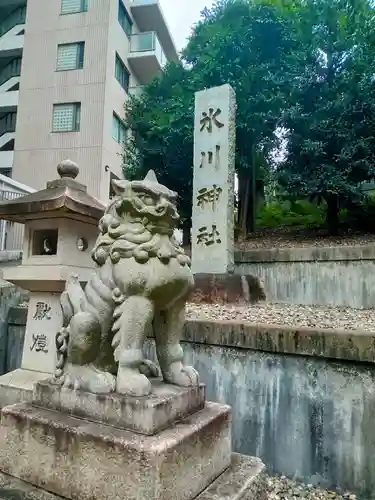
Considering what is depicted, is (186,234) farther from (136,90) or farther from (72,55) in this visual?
(72,55)

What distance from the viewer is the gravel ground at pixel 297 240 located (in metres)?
8.23

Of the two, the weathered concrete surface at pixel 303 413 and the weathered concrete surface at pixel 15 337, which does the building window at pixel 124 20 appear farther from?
the weathered concrete surface at pixel 303 413

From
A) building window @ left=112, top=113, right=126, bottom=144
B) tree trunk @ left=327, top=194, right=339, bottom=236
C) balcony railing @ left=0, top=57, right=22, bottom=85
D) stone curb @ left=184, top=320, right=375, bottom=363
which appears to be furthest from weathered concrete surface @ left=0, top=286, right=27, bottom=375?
balcony railing @ left=0, top=57, right=22, bottom=85

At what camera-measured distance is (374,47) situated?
9141 mm

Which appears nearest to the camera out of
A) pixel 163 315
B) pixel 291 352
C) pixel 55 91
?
pixel 163 315

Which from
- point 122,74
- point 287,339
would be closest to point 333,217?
point 287,339

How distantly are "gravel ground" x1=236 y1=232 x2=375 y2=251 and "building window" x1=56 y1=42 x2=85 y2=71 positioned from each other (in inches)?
320

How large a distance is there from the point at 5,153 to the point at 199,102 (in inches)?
368

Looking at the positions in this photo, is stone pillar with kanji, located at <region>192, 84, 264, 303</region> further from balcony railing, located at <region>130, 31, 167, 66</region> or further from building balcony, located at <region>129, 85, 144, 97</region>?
balcony railing, located at <region>130, 31, 167, 66</region>

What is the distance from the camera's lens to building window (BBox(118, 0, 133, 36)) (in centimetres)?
1328

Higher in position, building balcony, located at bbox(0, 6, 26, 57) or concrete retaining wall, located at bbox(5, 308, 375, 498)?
building balcony, located at bbox(0, 6, 26, 57)

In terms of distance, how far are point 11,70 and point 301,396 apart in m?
16.3

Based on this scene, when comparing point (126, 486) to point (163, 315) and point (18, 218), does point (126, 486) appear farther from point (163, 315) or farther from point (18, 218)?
point (18, 218)

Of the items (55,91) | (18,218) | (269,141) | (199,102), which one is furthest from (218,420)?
(55,91)
